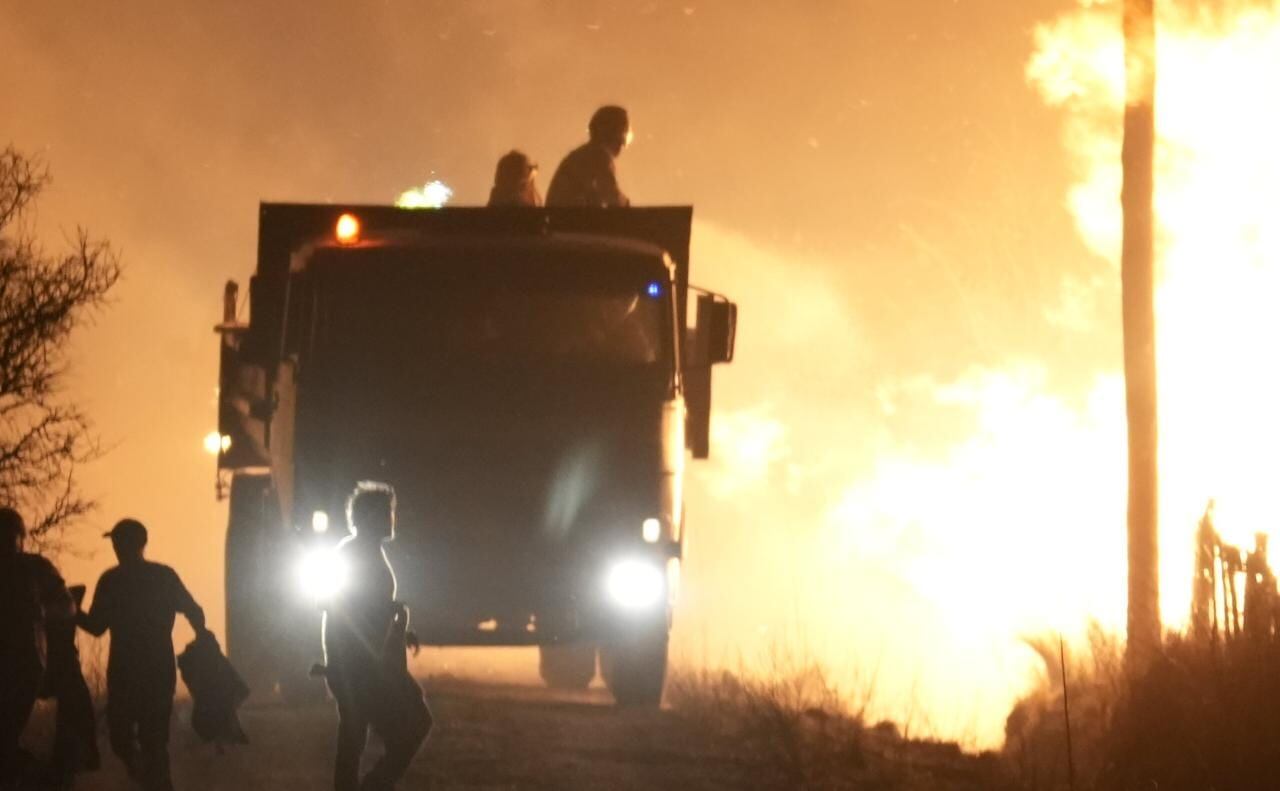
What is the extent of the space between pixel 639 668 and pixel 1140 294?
5.24 metres

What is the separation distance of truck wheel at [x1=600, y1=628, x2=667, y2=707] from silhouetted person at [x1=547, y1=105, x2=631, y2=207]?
3242 millimetres

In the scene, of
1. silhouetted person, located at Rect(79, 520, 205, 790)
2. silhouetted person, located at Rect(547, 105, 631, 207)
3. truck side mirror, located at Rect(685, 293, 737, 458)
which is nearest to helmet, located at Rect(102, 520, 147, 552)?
silhouetted person, located at Rect(79, 520, 205, 790)

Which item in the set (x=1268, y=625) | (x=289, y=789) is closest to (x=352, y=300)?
(x=289, y=789)

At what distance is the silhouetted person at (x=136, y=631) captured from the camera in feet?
35.1

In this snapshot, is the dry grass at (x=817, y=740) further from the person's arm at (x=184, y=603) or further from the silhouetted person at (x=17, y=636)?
the silhouetted person at (x=17, y=636)

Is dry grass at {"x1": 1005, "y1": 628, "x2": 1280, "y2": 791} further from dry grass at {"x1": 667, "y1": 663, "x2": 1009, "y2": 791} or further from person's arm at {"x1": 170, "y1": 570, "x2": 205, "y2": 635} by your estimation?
person's arm at {"x1": 170, "y1": 570, "x2": 205, "y2": 635}

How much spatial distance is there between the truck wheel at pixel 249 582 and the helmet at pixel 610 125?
144 inches

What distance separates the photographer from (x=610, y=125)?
16.8 m

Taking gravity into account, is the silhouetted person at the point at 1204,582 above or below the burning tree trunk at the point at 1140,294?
below

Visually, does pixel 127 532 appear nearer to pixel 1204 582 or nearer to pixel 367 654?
pixel 367 654

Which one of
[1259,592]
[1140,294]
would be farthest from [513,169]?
[1259,592]

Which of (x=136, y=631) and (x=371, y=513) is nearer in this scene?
(x=371, y=513)

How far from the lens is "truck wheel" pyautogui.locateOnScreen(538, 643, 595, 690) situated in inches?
813

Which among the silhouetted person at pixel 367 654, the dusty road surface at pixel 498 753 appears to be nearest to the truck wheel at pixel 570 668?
the dusty road surface at pixel 498 753
